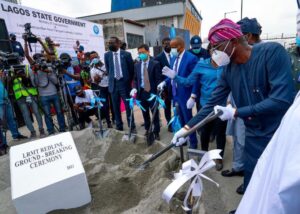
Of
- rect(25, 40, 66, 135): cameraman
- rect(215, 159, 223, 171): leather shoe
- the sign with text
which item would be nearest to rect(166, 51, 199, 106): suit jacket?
rect(215, 159, 223, 171): leather shoe

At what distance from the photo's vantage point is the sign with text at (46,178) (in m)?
2.14

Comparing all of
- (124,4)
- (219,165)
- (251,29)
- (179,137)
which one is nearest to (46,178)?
(179,137)

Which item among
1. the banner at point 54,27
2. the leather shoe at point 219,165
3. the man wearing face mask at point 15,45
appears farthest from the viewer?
the banner at point 54,27

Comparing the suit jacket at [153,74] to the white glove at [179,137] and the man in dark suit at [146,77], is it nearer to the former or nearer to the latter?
the man in dark suit at [146,77]

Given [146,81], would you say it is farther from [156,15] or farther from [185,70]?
[156,15]

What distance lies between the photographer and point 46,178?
7.38 ft

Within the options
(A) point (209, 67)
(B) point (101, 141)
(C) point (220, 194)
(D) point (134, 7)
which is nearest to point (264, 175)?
(C) point (220, 194)

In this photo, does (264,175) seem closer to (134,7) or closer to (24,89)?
(24,89)

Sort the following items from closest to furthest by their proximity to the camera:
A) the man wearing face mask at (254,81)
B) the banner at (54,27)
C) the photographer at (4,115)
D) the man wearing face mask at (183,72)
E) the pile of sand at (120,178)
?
the man wearing face mask at (254,81)
the pile of sand at (120,178)
the man wearing face mask at (183,72)
the photographer at (4,115)
the banner at (54,27)

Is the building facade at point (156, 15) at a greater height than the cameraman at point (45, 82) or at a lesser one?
greater

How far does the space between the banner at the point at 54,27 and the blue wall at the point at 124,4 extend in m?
25.7

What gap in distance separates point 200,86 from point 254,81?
161cm

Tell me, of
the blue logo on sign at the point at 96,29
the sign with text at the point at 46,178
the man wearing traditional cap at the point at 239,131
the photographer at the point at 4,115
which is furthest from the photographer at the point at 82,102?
the blue logo on sign at the point at 96,29

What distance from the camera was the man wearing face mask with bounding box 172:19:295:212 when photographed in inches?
57.8
